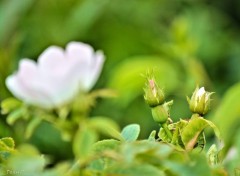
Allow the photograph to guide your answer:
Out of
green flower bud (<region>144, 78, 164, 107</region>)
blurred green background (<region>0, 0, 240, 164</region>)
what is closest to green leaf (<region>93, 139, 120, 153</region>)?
green flower bud (<region>144, 78, 164, 107</region>)

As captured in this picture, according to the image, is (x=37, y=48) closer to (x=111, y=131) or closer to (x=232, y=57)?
(x=232, y=57)

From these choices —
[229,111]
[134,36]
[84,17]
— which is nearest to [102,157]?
[229,111]

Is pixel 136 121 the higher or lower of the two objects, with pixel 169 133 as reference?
lower

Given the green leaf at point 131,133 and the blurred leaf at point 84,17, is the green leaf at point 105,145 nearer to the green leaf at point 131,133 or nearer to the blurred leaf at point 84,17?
the green leaf at point 131,133

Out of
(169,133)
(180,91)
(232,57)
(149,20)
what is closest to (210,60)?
(232,57)

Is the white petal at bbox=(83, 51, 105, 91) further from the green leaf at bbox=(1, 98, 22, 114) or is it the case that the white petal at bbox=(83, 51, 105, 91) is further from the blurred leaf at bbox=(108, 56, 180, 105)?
the blurred leaf at bbox=(108, 56, 180, 105)

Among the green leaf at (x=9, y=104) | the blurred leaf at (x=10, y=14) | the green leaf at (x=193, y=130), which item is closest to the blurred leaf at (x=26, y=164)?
the green leaf at (x=193, y=130)

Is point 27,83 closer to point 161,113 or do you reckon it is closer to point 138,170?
point 161,113
